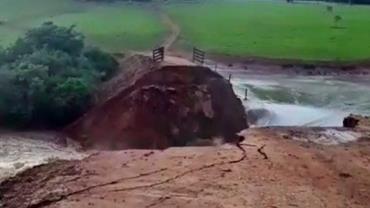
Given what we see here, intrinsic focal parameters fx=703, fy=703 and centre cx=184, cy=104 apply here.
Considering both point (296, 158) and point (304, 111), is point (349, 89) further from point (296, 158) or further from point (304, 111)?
point (296, 158)

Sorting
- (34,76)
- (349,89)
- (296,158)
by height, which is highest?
(296,158)

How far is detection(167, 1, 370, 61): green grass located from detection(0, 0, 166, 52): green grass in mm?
2375

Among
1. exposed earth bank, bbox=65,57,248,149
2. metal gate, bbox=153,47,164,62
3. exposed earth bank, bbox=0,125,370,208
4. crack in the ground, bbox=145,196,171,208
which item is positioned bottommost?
exposed earth bank, bbox=65,57,248,149

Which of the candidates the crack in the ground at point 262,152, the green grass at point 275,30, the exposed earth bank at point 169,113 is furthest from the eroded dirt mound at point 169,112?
the green grass at point 275,30

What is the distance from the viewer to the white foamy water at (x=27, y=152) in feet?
63.6

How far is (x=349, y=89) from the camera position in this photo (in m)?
34.6

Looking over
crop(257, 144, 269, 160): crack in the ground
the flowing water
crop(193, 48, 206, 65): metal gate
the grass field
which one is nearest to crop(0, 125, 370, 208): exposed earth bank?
crop(257, 144, 269, 160): crack in the ground

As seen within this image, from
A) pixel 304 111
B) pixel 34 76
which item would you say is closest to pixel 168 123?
pixel 34 76

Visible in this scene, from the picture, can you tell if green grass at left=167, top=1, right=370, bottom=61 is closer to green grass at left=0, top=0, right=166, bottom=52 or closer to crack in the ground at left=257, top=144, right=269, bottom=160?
green grass at left=0, top=0, right=166, bottom=52

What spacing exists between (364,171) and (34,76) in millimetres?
17227

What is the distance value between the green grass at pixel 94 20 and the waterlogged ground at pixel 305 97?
27.9 feet

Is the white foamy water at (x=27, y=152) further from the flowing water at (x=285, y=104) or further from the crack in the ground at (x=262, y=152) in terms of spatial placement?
the crack in the ground at (x=262, y=152)

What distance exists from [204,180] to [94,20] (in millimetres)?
39855

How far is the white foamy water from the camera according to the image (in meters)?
19.4
